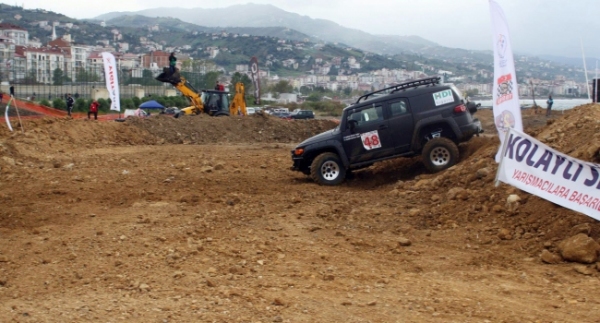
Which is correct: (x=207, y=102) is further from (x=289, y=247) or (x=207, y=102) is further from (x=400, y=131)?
(x=289, y=247)

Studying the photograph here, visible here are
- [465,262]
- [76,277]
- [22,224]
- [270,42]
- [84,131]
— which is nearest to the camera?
[76,277]

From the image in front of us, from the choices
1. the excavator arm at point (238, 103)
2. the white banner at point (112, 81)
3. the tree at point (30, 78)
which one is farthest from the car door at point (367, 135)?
the tree at point (30, 78)

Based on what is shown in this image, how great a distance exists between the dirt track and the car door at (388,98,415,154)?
2.59ft

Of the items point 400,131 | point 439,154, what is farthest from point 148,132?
point 439,154

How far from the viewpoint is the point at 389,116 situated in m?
14.0

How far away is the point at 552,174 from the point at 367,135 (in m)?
6.00

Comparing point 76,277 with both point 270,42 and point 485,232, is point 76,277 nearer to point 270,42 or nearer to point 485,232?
point 485,232

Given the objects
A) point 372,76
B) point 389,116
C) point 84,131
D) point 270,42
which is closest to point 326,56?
point 270,42

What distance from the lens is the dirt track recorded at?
648cm

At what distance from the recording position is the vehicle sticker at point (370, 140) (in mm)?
13969

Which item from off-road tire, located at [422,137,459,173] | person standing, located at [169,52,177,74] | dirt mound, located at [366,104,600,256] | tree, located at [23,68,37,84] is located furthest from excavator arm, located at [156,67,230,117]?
tree, located at [23,68,37,84]

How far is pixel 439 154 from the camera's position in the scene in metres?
13.6

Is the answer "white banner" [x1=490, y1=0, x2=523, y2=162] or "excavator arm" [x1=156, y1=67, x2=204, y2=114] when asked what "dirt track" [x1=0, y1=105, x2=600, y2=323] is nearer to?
"white banner" [x1=490, y1=0, x2=523, y2=162]

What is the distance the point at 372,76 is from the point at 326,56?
5495cm
